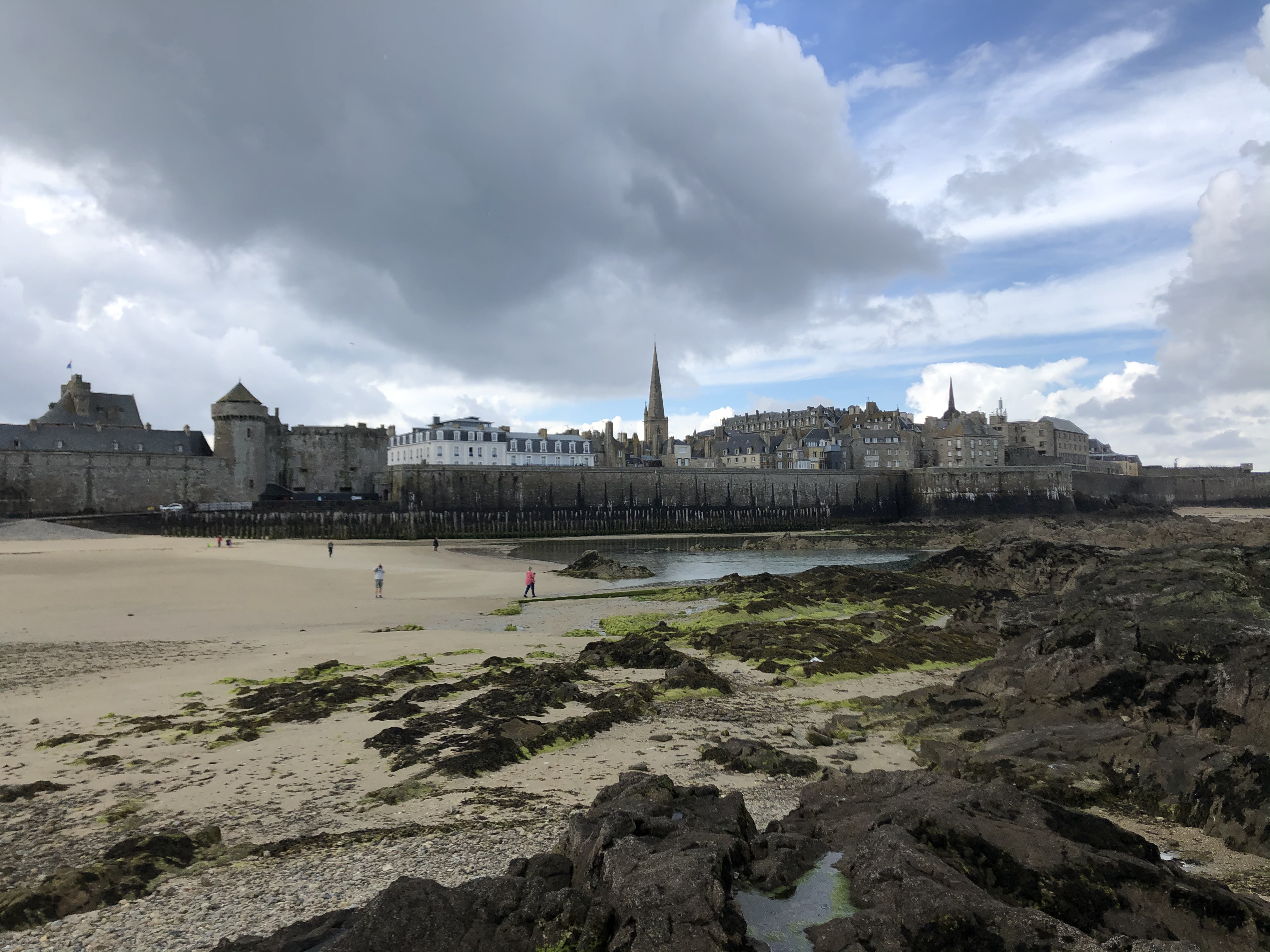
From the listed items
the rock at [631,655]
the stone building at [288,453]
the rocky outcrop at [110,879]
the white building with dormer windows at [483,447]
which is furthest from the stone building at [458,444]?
the rocky outcrop at [110,879]

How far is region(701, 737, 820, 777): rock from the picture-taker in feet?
21.0

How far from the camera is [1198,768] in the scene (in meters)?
5.33

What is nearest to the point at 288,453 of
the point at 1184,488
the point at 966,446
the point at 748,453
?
the point at 748,453

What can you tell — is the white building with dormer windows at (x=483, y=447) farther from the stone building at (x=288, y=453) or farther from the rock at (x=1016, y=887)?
the rock at (x=1016, y=887)

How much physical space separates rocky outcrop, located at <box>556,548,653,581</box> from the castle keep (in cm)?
2939

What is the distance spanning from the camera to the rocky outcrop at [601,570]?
981 inches

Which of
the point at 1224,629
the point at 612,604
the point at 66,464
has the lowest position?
the point at 612,604

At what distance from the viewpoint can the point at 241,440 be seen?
150 ft

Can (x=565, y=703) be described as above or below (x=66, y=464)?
below

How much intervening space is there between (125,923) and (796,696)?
749 centimetres

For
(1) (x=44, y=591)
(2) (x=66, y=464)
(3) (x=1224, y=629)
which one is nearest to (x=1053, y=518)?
(3) (x=1224, y=629)

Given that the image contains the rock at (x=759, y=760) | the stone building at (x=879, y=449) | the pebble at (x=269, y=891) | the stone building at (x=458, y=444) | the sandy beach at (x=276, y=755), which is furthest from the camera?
the stone building at (x=879, y=449)

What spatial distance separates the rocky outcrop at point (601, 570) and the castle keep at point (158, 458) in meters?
29.4

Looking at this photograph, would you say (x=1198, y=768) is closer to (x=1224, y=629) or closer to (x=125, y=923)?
(x=1224, y=629)
